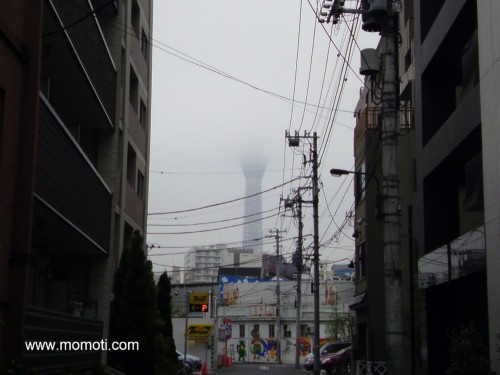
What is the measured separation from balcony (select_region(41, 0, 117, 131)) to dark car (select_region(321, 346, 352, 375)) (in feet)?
87.9

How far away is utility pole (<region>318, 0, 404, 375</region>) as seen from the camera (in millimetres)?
14250

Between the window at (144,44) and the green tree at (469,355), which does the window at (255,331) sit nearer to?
the window at (144,44)

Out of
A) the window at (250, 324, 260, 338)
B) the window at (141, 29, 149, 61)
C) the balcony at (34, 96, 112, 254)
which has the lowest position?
the window at (250, 324, 260, 338)

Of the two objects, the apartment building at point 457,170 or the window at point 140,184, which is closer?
the apartment building at point 457,170

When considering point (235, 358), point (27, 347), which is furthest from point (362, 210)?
point (235, 358)

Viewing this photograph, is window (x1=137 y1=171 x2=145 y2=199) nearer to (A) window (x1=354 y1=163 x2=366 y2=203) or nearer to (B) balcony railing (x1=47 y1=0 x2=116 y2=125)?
(B) balcony railing (x1=47 y1=0 x2=116 y2=125)

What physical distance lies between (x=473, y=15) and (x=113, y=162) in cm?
1059

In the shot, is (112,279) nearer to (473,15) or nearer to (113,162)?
(113,162)

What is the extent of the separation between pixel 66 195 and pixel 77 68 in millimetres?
2834

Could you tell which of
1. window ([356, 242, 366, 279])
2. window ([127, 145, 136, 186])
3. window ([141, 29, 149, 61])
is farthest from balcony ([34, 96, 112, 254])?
window ([356, 242, 366, 279])

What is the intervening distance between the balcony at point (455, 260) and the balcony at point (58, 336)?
857 centimetres

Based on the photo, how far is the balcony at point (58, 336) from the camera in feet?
38.1

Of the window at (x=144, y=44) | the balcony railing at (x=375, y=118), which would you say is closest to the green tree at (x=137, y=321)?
the window at (x=144, y=44)

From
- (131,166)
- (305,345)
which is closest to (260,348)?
(305,345)
